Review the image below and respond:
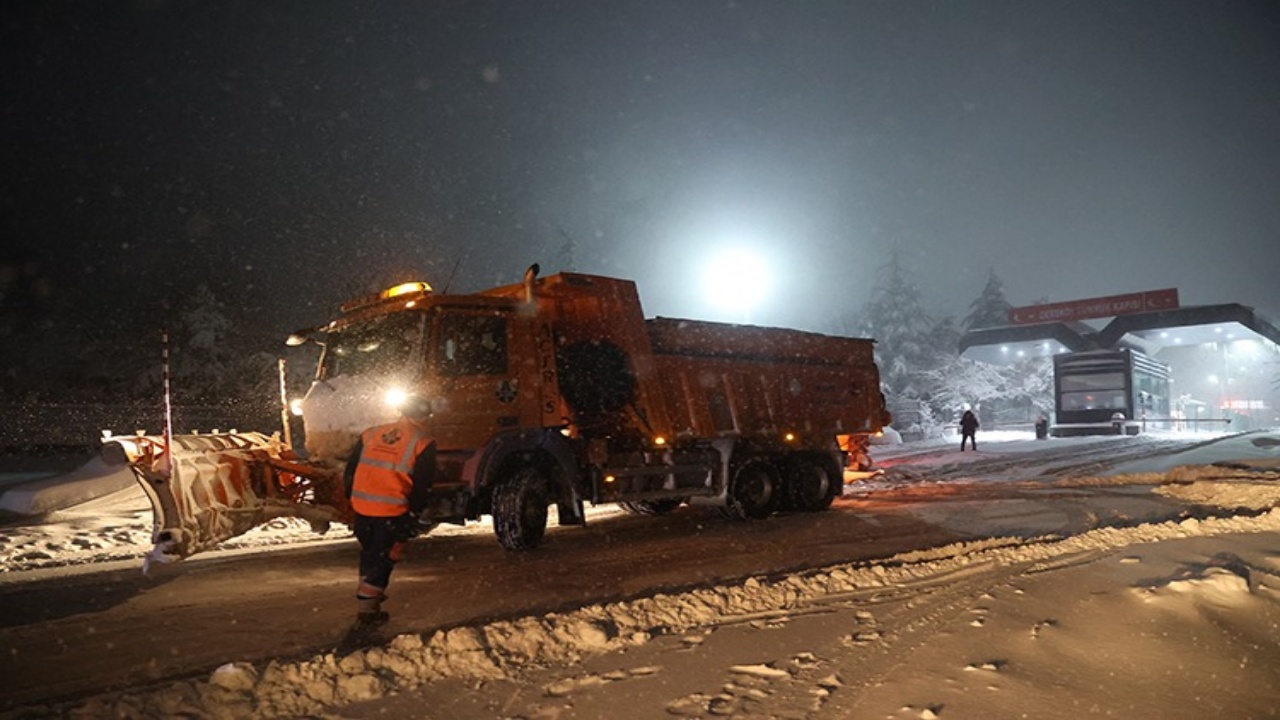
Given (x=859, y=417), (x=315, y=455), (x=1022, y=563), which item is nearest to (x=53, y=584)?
(x=315, y=455)

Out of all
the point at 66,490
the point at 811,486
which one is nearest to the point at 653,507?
the point at 811,486

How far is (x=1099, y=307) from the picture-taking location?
4544 centimetres

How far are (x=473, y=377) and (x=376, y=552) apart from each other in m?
3.35

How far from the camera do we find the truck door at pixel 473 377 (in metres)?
8.83

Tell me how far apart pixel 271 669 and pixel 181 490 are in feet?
12.2

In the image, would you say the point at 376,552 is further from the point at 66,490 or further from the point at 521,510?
the point at 66,490

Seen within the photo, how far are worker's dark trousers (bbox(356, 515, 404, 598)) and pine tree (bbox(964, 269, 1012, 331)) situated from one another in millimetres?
78634

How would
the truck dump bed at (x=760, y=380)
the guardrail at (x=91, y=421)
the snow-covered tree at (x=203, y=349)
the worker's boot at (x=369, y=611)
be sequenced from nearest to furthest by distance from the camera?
the worker's boot at (x=369, y=611)
the truck dump bed at (x=760, y=380)
the guardrail at (x=91, y=421)
the snow-covered tree at (x=203, y=349)

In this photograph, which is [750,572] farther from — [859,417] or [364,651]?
[859,417]

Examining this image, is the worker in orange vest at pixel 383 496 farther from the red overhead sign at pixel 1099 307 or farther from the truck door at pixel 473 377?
the red overhead sign at pixel 1099 307

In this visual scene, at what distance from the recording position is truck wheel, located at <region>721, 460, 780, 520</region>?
1255cm

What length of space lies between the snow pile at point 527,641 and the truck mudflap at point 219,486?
3.43 metres

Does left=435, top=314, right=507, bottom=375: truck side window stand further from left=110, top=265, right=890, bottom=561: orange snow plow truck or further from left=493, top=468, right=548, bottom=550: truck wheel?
left=493, top=468, right=548, bottom=550: truck wheel

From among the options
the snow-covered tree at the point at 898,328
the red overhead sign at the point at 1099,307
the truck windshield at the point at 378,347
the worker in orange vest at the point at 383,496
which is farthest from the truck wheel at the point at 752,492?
the snow-covered tree at the point at 898,328
